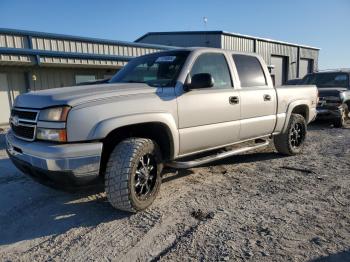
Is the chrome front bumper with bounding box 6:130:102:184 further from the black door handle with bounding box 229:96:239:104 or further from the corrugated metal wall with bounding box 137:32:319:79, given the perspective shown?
the corrugated metal wall with bounding box 137:32:319:79

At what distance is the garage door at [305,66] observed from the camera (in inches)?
1171

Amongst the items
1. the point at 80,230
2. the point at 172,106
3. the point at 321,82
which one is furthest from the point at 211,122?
the point at 321,82

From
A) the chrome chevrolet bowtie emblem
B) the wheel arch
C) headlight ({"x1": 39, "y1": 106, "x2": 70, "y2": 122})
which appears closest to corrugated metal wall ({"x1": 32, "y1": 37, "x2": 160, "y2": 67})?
the chrome chevrolet bowtie emblem

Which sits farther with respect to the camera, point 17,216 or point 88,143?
point 17,216

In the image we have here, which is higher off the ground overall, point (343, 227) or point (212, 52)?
point (212, 52)

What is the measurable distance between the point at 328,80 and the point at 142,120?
9.81 m

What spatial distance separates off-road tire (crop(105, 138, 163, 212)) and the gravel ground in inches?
8.1

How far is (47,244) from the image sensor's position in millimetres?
3039

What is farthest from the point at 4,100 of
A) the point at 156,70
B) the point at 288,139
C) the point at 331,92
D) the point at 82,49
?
the point at 331,92

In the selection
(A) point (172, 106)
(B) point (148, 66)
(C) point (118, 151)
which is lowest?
(C) point (118, 151)

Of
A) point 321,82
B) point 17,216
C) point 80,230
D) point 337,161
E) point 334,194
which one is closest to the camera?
point 80,230

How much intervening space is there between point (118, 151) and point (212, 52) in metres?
2.15

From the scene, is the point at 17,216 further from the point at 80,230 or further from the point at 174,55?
the point at 174,55

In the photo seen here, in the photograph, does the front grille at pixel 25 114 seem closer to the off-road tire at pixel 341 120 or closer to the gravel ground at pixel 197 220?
the gravel ground at pixel 197 220
